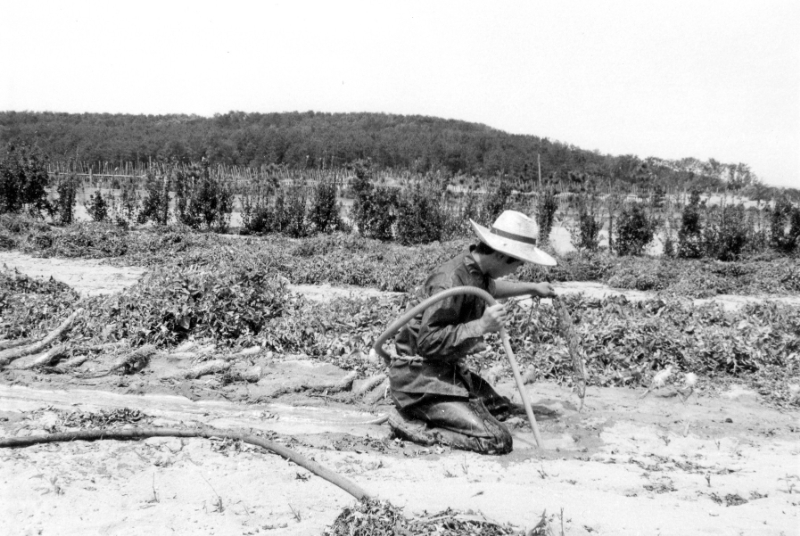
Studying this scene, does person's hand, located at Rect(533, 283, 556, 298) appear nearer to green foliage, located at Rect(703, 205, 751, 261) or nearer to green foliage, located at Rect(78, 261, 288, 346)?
green foliage, located at Rect(78, 261, 288, 346)

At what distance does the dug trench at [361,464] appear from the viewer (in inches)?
118

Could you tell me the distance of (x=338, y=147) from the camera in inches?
2237

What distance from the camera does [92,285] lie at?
952 centimetres

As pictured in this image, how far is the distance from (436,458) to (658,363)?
260 centimetres

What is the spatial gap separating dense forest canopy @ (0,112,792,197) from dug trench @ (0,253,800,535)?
129 feet

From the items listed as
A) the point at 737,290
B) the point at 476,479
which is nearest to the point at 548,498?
the point at 476,479

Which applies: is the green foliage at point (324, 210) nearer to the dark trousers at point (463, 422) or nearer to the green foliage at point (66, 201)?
the green foliage at point (66, 201)

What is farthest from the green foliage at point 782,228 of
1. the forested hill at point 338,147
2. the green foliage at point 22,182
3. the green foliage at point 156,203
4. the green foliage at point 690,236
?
the forested hill at point 338,147

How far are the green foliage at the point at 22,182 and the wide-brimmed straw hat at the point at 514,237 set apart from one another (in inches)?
677

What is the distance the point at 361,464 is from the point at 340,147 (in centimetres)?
5473

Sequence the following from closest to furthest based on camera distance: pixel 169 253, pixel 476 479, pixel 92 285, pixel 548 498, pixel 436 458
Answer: pixel 548 498 → pixel 476 479 → pixel 436 458 → pixel 92 285 → pixel 169 253

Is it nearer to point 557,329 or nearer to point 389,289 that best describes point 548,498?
point 557,329

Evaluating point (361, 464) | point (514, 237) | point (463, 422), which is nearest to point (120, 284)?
point (361, 464)

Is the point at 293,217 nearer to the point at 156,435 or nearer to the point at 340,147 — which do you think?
the point at 156,435
